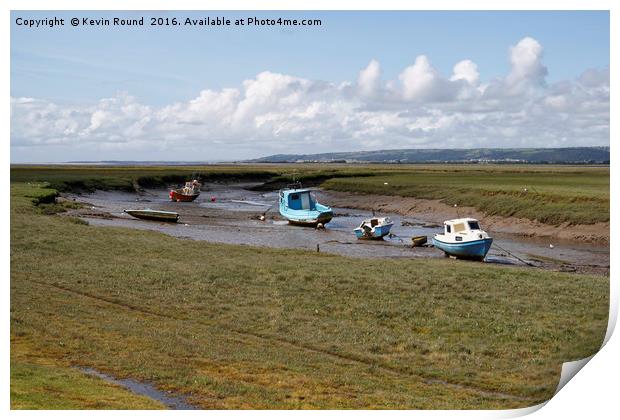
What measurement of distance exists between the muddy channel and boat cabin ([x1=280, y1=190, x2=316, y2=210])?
243 centimetres

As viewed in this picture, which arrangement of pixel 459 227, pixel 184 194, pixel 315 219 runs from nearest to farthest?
pixel 459 227 < pixel 315 219 < pixel 184 194

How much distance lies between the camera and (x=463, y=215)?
7100cm

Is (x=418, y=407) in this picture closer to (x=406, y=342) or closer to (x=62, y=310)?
(x=406, y=342)

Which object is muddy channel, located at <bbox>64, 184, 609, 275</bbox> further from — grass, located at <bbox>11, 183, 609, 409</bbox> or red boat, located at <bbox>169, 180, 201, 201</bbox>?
grass, located at <bbox>11, 183, 609, 409</bbox>

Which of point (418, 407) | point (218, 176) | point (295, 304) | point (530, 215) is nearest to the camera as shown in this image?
point (418, 407)

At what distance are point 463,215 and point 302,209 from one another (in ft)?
57.9

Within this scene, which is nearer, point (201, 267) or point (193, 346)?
point (193, 346)

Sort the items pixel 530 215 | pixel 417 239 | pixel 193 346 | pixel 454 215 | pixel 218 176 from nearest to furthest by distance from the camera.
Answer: pixel 193 346, pixel 417 239, pixel 530 215, pixel 454 215, pixel 218 176

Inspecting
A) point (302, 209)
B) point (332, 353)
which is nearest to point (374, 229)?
point (302, 209)

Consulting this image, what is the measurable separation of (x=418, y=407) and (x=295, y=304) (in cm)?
944

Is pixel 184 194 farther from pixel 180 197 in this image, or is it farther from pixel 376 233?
pixel 376 233

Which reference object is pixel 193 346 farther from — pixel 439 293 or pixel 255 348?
pixel 439 293

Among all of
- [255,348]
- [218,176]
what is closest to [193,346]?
[255,348]

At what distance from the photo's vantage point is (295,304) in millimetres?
25500
